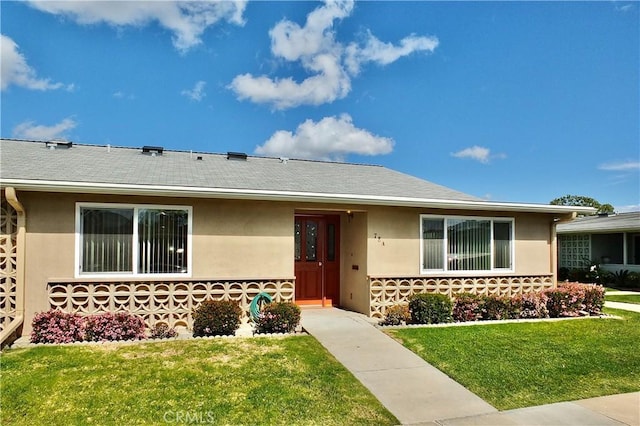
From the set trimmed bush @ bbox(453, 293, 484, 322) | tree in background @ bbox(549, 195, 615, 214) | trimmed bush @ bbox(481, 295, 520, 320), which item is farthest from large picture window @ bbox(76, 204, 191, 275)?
tree in background @ bbox(549, 195, 615, 214)

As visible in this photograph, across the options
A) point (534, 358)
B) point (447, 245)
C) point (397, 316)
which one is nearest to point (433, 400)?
point (534, 358)

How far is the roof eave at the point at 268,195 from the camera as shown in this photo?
702 cm

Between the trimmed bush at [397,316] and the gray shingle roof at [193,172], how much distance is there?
8.63 feet

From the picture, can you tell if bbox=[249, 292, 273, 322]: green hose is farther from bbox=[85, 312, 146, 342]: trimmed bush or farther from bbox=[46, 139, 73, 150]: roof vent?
bbox=[46, 139, 73, 150]: roof vent

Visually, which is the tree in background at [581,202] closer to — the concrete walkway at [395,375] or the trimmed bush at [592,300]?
the trimmed bush at [592,300]

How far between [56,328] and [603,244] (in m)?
24.1

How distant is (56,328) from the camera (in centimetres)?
676

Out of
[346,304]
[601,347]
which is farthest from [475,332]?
[346,304]

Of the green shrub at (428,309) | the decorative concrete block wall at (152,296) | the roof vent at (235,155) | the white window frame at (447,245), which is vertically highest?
the roof vent at (235,155)

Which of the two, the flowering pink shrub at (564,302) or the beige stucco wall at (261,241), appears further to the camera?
the flowering pink shrub at (564,302)

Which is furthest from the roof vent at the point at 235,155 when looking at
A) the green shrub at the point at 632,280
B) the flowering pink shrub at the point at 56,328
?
the green shrub at the point at 632,280

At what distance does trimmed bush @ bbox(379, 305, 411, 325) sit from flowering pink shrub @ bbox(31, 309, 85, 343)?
553 centimetres

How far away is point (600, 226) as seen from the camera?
65.9ft

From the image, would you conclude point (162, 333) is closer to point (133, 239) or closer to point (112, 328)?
point (112, 328)
